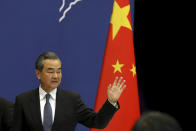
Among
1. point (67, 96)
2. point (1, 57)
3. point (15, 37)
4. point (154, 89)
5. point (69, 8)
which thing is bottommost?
point (154, 89)

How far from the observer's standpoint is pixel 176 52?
4.20 metres

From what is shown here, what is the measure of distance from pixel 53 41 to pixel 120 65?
2.54ft

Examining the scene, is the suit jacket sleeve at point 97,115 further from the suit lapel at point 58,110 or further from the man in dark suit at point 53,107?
the suit lapel at point 58,110

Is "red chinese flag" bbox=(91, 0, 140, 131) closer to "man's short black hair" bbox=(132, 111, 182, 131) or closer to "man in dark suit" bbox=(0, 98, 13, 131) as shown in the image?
"man in dark suit" bbox=(0, 98, 13, 131)

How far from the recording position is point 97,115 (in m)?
2.24

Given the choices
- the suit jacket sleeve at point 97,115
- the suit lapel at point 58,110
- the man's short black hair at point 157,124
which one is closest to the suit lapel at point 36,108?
the suit lapel at point 58,110

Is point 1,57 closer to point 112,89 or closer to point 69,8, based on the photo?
point 69,8

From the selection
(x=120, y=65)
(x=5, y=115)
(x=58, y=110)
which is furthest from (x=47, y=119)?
(x=120, y=65)

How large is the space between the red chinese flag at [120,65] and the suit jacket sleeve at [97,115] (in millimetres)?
1158

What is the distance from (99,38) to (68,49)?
39cm

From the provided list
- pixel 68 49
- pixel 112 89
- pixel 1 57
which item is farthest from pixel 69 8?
pixel 112 89

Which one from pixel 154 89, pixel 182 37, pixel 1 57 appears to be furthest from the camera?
pixel 154 89

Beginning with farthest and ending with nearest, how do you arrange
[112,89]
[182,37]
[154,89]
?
[154,89] < [182,37] < [112,89]

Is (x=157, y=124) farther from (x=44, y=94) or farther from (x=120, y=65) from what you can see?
(x=120, y=65)
